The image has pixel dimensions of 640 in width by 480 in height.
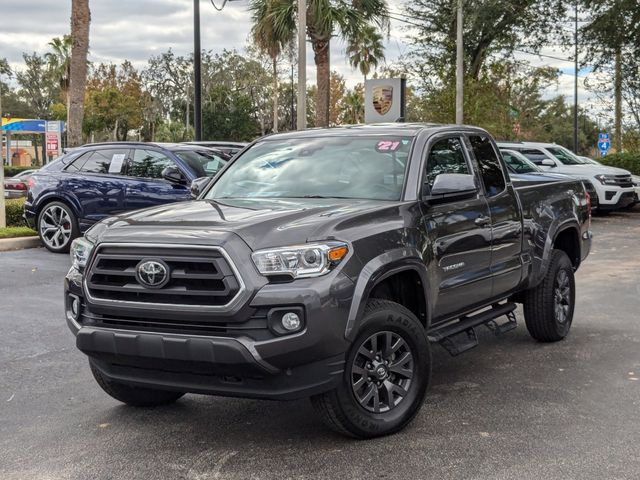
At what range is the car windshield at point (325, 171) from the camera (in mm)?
5184

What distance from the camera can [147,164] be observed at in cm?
1230

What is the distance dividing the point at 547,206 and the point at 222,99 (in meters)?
61.1

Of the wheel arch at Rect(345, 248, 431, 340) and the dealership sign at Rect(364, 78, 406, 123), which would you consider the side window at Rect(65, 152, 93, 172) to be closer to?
the wheel arch at Rect(345, 248, 431, 340)

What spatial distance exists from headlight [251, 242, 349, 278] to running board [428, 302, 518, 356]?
133 cm

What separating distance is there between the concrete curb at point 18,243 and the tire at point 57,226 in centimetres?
84

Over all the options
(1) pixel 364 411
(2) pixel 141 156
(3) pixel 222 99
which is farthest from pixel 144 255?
(3) pixel 222 99

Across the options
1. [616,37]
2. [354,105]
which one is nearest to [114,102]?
[354,105]

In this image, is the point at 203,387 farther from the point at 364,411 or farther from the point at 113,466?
the point at 364,411

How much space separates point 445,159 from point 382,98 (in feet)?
57.2

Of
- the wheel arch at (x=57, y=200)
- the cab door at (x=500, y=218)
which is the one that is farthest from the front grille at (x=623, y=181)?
the cab door at (x=500, y=218)

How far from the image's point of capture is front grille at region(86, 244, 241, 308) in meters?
3.97

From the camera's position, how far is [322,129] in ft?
19.4

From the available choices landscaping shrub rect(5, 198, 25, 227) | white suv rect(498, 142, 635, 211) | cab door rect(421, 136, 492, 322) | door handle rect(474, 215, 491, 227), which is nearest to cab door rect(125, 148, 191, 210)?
landscaping shrub rect(5, 198, 25, 227)

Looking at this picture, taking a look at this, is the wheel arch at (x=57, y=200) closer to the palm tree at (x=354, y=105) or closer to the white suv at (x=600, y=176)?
the white suv at (x=600, y=176)
